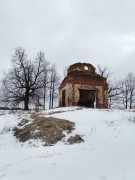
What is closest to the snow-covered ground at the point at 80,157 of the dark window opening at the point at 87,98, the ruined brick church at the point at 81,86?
the ruined brick church at the point at 81,86

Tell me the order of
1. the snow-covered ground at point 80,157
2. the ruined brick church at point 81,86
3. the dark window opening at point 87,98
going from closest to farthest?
1. the snow-covered ground at point 80,157
2. the ruined brick church at point 81,86
3. the dark window opening at point 87,98

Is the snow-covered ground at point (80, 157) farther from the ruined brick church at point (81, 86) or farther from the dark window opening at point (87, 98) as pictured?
the dark window opening at point (87, 98)

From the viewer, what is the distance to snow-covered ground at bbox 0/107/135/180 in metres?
5.95

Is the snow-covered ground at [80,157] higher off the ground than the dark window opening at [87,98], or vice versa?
the dark window opening at [87,98]

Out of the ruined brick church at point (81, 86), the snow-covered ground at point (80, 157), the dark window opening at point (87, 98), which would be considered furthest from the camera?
the dark window opening at point (87, 98)

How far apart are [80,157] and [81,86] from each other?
1582 cm

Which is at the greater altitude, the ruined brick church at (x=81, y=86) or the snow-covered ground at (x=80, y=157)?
the ruined brick church at (x=81, y=86)

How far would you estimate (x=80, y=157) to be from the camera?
715 centimetres

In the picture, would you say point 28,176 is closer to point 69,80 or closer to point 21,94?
point 69,80

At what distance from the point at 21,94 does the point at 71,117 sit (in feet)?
68.1

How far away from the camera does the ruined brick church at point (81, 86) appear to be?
22.4 m

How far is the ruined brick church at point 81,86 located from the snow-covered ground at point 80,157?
10.9 m

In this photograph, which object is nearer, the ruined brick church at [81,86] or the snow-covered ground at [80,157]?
the snow-covered ground at [80,157]

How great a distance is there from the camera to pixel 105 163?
669 cm
